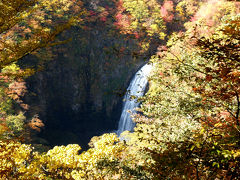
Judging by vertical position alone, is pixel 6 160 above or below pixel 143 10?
below

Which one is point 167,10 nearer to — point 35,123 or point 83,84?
point 83,84

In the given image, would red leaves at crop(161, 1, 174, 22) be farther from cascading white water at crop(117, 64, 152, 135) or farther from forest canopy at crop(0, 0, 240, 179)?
forest canopy at crop(0, 0, 240, 179)

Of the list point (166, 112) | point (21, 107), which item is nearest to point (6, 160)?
point (166, 112)

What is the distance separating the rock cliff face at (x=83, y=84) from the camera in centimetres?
1870

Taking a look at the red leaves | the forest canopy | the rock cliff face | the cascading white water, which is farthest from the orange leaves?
the red leaves

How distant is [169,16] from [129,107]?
11363 mm

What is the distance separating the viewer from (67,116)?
66.5 ft

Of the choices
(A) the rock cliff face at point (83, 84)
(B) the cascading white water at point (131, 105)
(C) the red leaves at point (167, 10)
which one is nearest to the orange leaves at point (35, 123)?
(A) the rock cliff face at point (83, 84)

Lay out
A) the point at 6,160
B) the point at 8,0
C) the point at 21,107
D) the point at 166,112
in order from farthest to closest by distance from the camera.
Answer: the point at 21,107, the point at 166,112, the point at 6,160, the point at 8,0

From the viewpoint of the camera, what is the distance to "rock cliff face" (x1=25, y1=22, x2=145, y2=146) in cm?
1870

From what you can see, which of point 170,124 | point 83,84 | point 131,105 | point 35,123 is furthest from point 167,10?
point 170,124

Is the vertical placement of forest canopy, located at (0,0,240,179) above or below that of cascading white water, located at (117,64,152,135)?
below

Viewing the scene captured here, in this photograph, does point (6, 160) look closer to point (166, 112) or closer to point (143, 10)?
point (166, 112)

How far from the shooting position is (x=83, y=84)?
2064 centimetres
